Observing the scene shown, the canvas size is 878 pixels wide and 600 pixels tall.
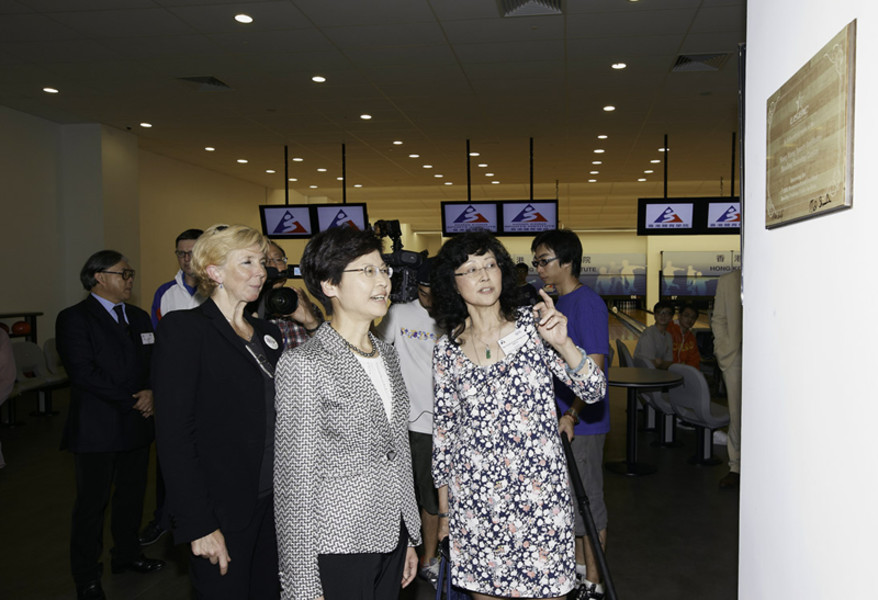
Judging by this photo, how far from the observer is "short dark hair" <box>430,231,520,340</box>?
7.65ft

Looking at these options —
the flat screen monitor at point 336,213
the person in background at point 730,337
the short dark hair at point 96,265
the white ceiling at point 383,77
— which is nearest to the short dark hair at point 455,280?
the short dark hair at point 96,265

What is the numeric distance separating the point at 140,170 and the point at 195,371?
31.9ft

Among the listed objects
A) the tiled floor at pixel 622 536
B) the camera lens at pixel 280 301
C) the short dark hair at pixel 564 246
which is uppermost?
the short dark hair at pixel 564 246

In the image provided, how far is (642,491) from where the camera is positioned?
16.9 feet

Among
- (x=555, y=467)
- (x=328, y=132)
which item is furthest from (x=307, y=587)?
(x=328, y=132)

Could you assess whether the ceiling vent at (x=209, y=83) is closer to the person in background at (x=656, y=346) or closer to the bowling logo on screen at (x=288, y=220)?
the bowling logo on screen at (x=288, y=220)

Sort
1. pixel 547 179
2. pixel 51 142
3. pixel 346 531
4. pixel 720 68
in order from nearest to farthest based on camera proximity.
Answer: pixel 346 531 < pixel 720 68 < pixel 51 142 < pixel 547 179

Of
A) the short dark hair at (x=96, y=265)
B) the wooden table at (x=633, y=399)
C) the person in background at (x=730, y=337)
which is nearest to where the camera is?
the short dark hair at (x=96, y=265)

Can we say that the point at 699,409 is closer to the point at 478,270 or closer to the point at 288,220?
the point at 478,270

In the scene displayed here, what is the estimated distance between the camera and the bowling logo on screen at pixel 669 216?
8.99 m

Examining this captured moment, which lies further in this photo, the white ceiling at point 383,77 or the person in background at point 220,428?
the white ceiling at point 383,77

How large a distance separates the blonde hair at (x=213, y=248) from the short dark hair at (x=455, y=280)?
25.3 inches

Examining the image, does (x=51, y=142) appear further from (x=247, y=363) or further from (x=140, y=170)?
(x=247, y=363)

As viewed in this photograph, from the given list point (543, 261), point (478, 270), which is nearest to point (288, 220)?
point (543, 261)
